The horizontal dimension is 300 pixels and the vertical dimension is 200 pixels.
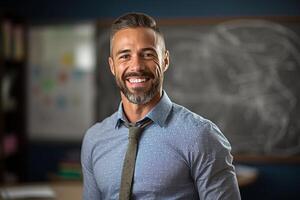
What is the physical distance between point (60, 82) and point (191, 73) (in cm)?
111

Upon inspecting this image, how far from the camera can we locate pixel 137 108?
4.71ft

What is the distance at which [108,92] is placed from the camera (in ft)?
12.5

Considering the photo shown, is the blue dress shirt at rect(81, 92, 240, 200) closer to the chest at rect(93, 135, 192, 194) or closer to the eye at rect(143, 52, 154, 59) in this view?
the chest at rect(93, 135, 192, 194)

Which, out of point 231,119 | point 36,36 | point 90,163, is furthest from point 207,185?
point 36,36

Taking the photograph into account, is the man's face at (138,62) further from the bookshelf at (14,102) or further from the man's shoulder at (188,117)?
the bookshelf at (14,102)

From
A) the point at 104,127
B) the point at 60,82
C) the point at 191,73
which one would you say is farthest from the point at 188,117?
the point at 60,82

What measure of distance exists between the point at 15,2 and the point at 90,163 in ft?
9.38

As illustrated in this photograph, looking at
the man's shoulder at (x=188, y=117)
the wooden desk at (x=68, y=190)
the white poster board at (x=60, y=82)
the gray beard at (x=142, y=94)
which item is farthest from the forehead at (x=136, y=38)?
the white poster board at (x=60, y=82)

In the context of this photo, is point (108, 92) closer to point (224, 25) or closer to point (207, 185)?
point (224, 25)

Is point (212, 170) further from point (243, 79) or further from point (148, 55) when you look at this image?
point (243, 79)

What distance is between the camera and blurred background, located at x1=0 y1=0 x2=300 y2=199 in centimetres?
363

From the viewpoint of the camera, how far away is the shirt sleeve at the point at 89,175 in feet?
5.03

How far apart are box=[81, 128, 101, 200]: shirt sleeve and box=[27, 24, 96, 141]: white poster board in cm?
234

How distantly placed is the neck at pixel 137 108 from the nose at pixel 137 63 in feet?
0.41
